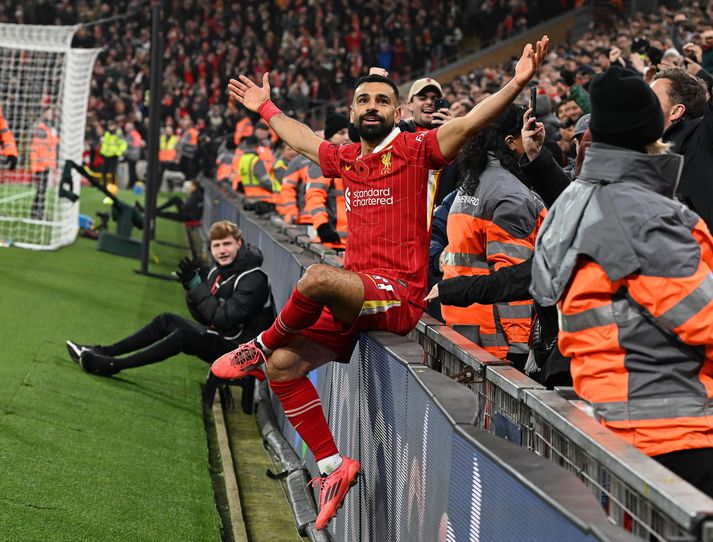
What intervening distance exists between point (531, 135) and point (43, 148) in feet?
52.9

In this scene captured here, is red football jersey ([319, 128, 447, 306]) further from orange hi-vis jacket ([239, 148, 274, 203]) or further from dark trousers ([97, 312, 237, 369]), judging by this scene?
orange hi-vis jacket ([239, 148, 274, 203])

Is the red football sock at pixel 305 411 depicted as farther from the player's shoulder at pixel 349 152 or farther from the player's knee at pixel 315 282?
the player's shoulder at pixel 349 152

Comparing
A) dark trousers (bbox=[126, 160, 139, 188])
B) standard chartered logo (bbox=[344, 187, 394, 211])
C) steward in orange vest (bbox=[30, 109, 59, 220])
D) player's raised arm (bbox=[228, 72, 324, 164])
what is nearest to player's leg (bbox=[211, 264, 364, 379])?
standard chartered logo (bbox=[344, 187, 394, 211])

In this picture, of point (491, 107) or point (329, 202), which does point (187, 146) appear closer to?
point (329, 202)

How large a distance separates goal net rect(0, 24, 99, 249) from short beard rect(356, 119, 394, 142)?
12346 mm

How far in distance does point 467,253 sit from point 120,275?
36.4 ft

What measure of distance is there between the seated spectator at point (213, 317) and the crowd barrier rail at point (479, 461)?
297cm

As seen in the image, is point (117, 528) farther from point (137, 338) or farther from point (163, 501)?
point (137, 338)

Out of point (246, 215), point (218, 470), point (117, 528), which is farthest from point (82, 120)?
point (117, 528)

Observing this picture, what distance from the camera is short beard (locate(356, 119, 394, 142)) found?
17.8 ft

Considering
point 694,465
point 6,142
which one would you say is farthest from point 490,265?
point 6,142

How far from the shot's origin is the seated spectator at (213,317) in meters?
8.73

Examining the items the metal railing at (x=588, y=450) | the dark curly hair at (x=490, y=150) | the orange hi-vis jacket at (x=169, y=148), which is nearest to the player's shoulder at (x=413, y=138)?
the dark curly hair at (x=490, y=150)

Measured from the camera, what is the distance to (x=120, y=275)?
1603 cm
